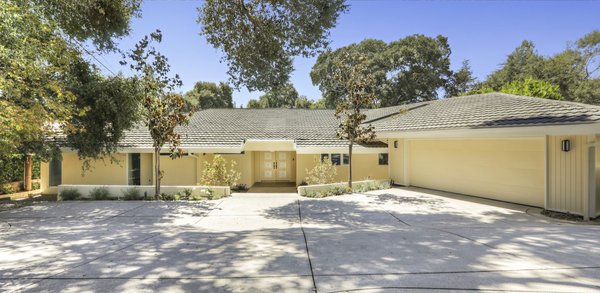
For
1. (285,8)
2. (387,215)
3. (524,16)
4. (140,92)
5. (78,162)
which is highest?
(524,16)

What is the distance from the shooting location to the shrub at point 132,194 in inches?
522

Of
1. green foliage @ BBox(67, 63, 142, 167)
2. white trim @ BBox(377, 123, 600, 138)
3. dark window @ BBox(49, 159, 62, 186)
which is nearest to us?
white trim @ BBox(377, 123, 600, 138)

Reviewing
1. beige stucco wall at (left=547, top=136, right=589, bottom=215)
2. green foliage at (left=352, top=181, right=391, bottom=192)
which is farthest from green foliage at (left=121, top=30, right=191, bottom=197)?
beige stucco wall at (left=547, top=136, right=589, bottom=215)

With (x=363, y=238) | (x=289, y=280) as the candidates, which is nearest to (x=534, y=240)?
(x=363, y=238)

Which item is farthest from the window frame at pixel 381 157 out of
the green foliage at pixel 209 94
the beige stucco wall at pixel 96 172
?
the green foliage at pixel 209 94

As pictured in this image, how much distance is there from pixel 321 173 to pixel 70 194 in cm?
1150

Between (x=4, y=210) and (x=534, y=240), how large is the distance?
1621 centimetres

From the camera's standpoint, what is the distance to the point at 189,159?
17297 mm

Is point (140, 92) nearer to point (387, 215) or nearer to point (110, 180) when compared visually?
point (110, 180)

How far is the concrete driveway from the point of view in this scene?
429 centimetres

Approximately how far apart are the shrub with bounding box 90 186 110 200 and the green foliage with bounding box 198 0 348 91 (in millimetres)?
7354

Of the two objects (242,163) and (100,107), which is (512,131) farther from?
(100,107)

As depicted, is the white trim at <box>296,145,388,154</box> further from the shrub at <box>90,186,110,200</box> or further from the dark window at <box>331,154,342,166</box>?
the shrub at <box>90,186,110,200</box>

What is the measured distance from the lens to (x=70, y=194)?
13.4 m
